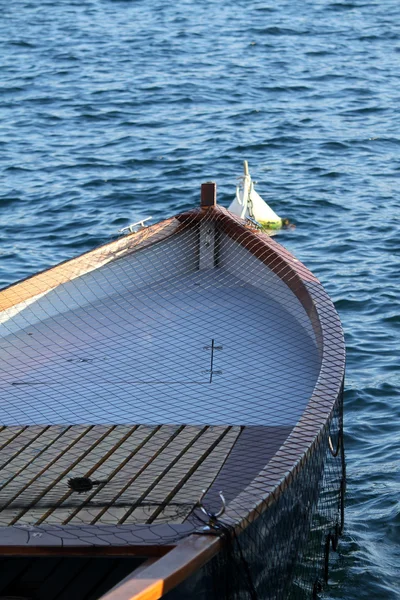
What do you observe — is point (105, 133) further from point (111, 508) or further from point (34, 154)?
point (111, 508)

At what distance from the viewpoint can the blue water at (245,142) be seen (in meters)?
8.80

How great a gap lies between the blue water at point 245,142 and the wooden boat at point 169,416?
3.69ft

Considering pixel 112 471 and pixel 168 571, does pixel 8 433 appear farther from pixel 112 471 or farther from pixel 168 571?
pixel 168 571

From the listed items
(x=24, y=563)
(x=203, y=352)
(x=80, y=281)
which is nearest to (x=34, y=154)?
(x=80, y=281)

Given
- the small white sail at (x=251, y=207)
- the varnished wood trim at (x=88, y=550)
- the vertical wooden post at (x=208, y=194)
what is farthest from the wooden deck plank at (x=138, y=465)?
the small white sail at (x=251, y=207)

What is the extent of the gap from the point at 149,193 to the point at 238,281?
18.5 feet

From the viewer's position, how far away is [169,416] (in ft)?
21.7

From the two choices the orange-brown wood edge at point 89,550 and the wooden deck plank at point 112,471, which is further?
the wooden deck plank at point 112,471

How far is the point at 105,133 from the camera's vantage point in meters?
16.2

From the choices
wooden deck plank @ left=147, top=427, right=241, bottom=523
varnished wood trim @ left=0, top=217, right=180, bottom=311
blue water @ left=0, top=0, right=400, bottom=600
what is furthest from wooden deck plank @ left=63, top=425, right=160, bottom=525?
varnished wood trim @ left=0, top=217, right=180, bottom=311

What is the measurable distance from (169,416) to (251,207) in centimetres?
587

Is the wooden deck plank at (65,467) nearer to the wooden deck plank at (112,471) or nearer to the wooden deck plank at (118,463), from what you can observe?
the wooden deck plank at (112,471)

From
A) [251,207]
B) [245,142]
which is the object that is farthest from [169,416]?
[245,142]

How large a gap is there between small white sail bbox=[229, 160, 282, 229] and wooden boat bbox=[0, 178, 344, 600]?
3.24 m
